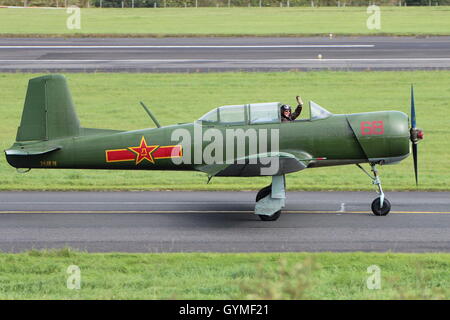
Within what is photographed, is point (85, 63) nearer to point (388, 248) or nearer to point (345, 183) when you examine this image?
point (345, 183)

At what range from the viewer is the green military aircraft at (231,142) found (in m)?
18.0

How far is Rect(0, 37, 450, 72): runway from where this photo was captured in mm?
41719

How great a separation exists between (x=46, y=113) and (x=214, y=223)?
456 centimetres

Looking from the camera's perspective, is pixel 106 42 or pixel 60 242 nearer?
pixel 60 242

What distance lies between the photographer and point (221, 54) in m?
46.1

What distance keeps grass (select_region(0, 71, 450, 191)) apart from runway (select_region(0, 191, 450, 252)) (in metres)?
1.35

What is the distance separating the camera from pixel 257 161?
17688mm

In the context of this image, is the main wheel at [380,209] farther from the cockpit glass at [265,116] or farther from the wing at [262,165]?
the cockpit glass at [265,116]

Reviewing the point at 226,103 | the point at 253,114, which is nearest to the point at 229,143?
the point at 253,114

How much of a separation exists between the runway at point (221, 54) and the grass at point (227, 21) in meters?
3.21

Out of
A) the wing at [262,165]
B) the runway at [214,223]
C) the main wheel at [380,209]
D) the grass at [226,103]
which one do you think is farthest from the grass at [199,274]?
the grass at [226,103]
